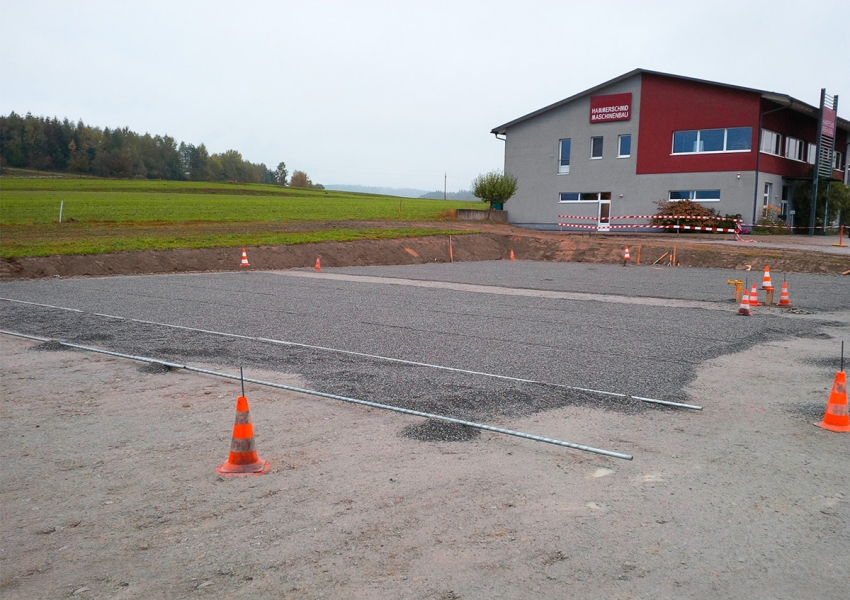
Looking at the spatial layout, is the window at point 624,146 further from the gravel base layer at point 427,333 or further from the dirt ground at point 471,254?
the gravel base layer at point 427,333

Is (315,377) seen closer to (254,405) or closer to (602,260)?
(254,405)

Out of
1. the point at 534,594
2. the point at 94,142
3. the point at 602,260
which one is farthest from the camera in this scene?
the point at 94,142

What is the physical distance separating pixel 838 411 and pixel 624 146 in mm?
34400

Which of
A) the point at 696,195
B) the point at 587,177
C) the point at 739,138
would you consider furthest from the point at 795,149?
the point at 587,177

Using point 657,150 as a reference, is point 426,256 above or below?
below

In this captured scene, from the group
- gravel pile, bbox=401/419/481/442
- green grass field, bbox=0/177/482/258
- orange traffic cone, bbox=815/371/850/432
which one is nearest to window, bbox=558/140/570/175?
green grass field, bbox=0/177/482/258

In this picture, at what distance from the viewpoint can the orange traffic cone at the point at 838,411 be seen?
6.23 metres

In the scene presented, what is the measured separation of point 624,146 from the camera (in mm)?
38406

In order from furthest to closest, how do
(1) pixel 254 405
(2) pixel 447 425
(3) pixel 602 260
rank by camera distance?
(3) pixel 602 260, (1) pixel 254 405, (2) pixel 447 425

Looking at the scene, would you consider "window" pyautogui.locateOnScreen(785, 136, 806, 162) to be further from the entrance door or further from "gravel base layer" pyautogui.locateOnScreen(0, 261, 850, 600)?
"gravel base layer" pyautogui.locateOnScreen(0, 261, 850, 600)

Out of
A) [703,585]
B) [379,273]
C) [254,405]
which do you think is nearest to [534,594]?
[703,585]

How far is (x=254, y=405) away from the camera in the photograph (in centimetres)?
692

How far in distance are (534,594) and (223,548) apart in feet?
6.00

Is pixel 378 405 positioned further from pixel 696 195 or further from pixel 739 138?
pixel 696 195
